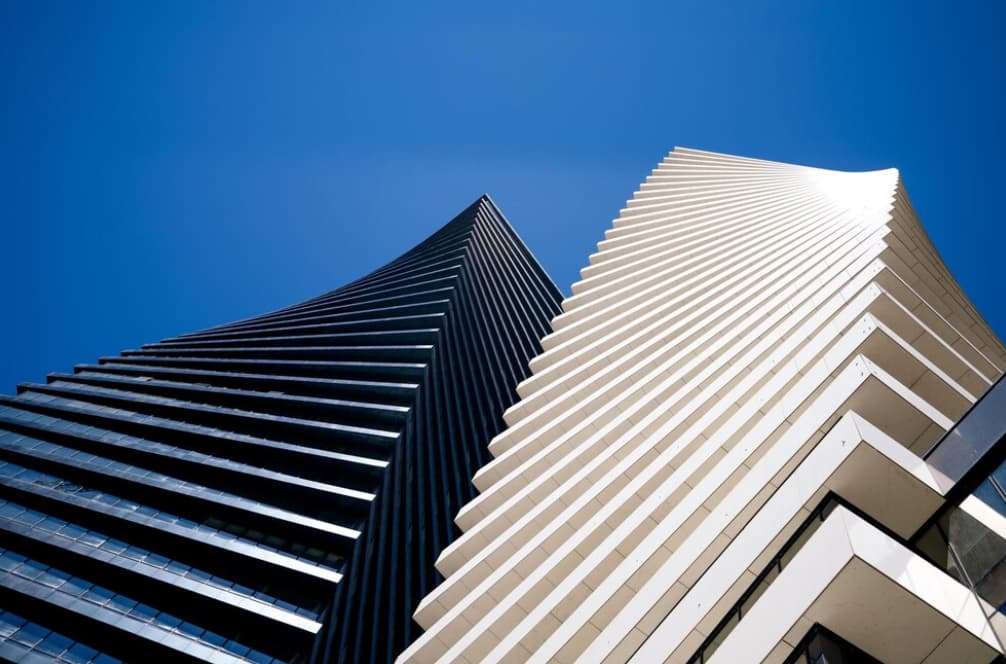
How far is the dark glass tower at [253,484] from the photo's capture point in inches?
1734

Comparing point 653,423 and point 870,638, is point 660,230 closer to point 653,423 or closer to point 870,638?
point 653,423

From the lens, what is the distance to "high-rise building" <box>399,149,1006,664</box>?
1043 centimetres

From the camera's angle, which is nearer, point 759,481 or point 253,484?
point 759,481

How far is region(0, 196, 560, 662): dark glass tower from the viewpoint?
4403 centimetres

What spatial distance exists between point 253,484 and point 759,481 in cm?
5003

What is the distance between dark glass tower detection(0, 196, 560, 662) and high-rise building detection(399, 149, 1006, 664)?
22706 mm

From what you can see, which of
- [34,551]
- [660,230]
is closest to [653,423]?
[660,230]

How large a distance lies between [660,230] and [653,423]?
3235 centimetres

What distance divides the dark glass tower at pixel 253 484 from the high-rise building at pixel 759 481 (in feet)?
74.5

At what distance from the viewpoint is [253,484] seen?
56875mm

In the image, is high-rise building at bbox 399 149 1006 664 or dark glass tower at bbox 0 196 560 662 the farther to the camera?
dark glass tower at bbox 0 196 560 662

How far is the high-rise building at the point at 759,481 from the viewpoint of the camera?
34.2 feet

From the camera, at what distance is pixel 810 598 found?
34.0ft

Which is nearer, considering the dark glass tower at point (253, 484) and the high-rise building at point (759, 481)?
the high-rise building at point (759, 481)
